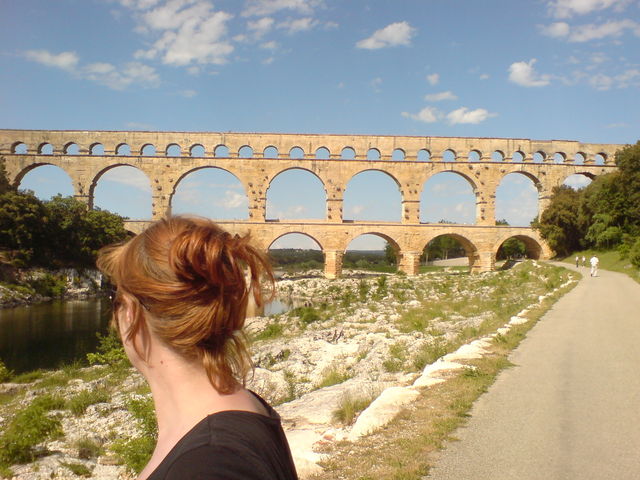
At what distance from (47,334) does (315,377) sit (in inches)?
380

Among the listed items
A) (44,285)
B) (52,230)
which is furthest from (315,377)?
(52,230)

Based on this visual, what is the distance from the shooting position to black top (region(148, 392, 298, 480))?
82 centimetres

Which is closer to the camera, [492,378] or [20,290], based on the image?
[492,378]

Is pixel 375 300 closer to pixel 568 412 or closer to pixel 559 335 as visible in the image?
pixel 559 335

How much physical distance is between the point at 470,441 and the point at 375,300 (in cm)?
1387

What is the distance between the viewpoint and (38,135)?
92.9 feet

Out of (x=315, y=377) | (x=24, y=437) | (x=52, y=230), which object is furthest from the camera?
(x=52, y=230)

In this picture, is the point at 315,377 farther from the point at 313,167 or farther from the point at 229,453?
the point at 313,167

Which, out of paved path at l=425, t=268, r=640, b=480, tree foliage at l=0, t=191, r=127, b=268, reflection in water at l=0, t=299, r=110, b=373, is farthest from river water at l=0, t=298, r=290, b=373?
paved path at l=425, t=268, r=640, b=480

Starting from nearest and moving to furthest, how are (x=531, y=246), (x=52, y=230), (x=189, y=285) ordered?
1. (x=189, y=285)
2. (x=52, y=230)
3. (x=531, y=246)

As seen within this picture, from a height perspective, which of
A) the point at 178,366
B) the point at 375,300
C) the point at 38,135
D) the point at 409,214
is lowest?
the point at 375,300

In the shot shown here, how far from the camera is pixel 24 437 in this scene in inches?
173

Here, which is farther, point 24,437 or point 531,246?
point 531,246

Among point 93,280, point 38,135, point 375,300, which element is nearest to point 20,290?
point 93,280
